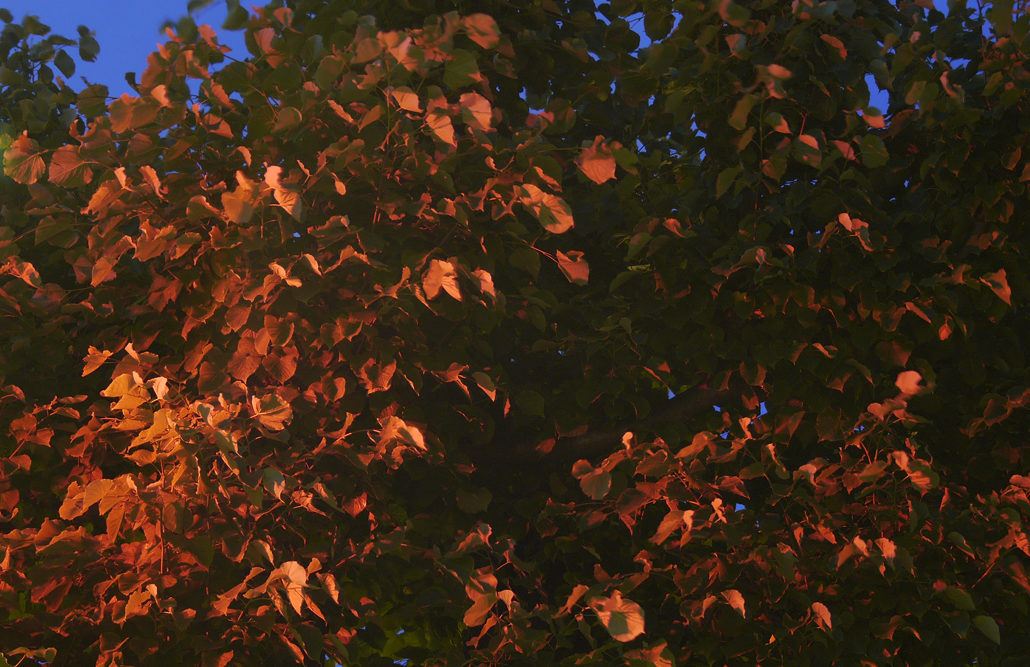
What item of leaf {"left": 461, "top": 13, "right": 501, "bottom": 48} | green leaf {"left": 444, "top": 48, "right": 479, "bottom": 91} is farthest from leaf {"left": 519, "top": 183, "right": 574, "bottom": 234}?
leaf {"left": 461, "top": 13, "right": 501, "bottom": 48}

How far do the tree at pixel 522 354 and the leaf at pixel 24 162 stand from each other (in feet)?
0.09

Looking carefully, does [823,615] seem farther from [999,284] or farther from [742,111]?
[742,111]

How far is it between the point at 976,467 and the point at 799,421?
4.41ft

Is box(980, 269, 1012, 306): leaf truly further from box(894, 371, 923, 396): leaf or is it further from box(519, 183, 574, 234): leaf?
box(519, 183, 574, 234): leaf

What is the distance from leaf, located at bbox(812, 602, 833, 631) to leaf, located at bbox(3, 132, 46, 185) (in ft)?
17.3

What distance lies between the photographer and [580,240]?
8227 millimetres

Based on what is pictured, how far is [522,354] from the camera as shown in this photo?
805cm

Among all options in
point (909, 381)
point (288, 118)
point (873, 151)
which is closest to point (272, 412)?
point (288, 118)

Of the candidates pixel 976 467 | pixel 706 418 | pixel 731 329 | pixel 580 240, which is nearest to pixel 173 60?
pixel 580 240

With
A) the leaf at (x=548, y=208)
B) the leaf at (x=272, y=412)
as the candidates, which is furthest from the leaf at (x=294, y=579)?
the leaf at (x=548, y=208)

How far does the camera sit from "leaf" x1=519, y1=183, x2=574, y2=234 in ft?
19.1

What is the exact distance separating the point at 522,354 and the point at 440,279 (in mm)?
2489

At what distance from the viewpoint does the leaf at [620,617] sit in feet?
17.5

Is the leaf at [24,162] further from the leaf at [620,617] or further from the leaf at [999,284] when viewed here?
the leaf at [999,284]
